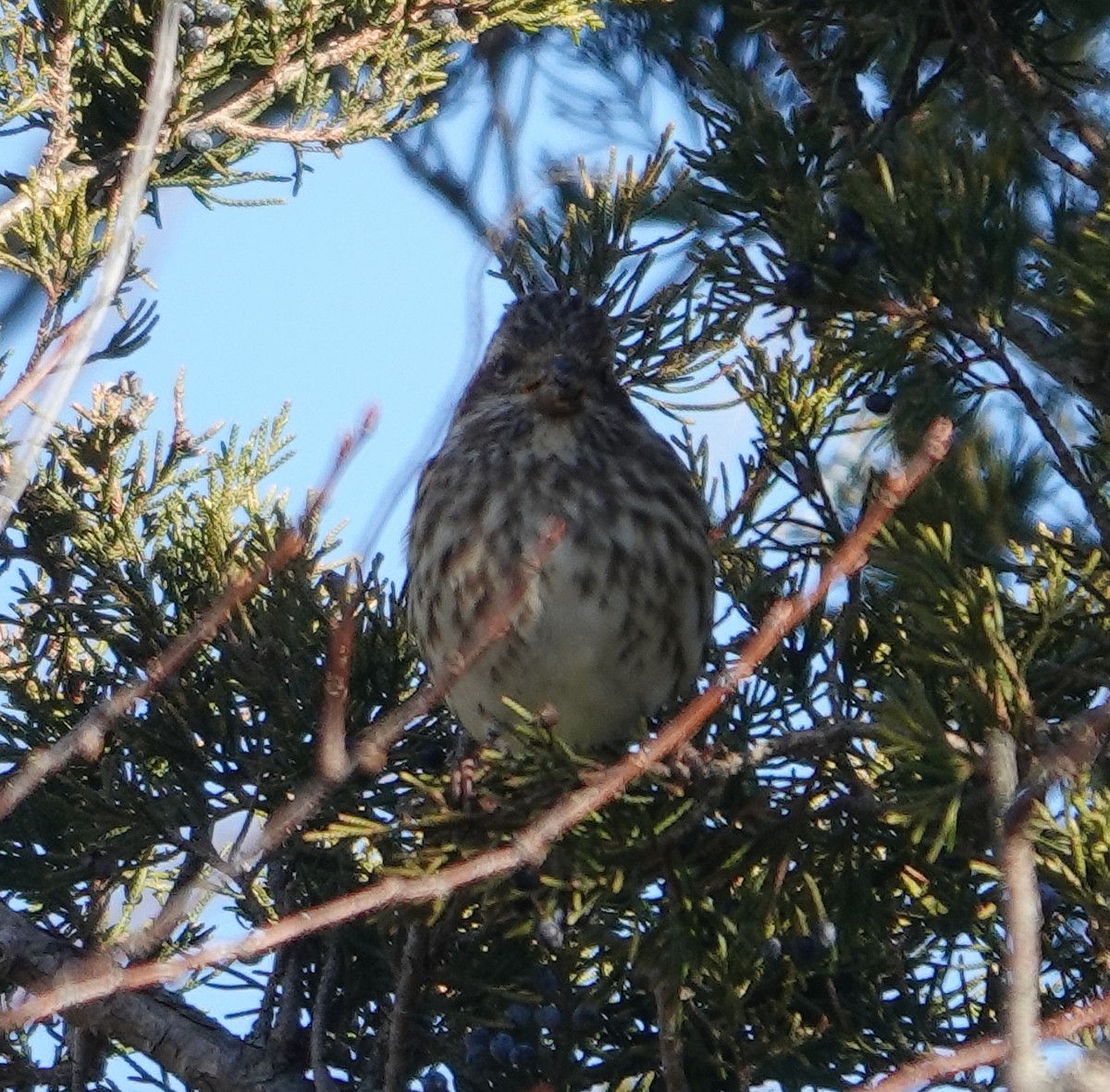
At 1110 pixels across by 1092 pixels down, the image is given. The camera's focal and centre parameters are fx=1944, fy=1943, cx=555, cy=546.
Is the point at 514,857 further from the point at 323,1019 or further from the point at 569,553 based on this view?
the point at 569,553

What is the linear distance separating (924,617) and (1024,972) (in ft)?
3.61

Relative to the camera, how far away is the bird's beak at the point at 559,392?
15.3 feet

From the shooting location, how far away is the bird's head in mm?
4602

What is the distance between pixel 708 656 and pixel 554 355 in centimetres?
81

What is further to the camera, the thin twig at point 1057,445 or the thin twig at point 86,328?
the thin twig at point 1057,445

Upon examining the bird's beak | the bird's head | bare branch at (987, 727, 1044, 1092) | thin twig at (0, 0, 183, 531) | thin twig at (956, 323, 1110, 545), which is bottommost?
bare branch at (987, 727, 1044, 1092)

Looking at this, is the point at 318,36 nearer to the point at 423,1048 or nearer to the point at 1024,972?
the point at 423,1048

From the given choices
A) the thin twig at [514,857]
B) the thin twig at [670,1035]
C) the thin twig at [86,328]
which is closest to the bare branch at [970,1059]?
the thin twig at [514,857]

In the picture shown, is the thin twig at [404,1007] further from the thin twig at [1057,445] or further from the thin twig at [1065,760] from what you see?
the thin twig at [1057,445]

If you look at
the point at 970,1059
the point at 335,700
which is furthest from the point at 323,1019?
the point at 970,1059

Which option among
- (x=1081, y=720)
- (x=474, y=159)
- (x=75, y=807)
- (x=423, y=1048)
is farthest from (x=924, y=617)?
(x=474, y=159)

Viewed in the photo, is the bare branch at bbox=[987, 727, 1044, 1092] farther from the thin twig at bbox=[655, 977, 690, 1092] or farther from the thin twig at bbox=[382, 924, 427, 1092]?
the thin twig at bbox=[382, 924, 427, 1092]

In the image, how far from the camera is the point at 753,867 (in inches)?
127

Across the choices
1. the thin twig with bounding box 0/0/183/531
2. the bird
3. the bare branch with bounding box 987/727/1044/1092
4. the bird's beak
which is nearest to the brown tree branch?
the bird
